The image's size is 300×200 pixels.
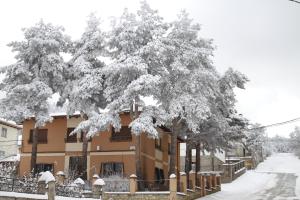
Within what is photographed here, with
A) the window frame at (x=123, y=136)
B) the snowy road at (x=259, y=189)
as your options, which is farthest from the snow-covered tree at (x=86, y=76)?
the snowy road at (x=259, y=189)

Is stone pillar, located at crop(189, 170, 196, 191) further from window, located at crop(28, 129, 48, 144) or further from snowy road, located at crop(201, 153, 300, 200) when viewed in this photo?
window, located at crop(28, 129, 48, 144)

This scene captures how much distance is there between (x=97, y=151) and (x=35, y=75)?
7.79 meters

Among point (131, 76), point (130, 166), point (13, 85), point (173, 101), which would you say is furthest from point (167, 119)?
point (13, 85)

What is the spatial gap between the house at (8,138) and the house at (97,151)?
1947 cm

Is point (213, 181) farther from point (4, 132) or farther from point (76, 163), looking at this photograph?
point (4, 132)

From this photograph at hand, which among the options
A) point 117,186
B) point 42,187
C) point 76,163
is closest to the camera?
point 42,187

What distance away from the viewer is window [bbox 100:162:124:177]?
36125 mm

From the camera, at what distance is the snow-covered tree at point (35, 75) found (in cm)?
3391

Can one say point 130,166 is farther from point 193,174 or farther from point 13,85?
point 13,85

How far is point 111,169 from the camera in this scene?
3650 cm

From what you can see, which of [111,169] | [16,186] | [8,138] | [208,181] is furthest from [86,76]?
[8,138]

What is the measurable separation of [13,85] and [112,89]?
8063mm

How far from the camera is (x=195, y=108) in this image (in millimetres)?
32094

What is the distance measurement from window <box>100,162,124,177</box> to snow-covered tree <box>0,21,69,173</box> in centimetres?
541
